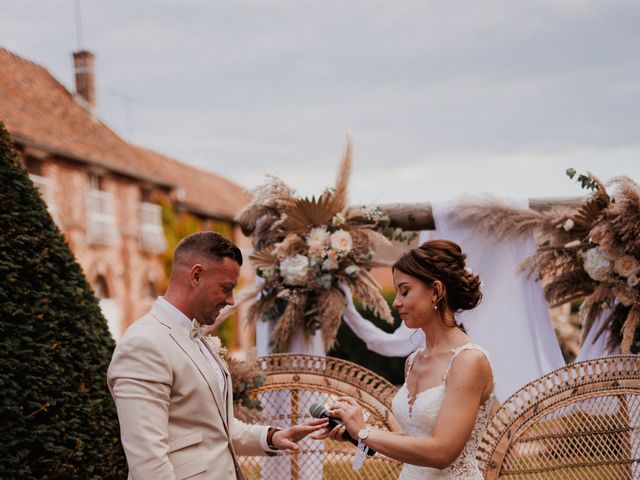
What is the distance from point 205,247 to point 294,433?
95 cm

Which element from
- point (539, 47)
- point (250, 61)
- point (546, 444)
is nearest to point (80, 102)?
point (250, 61)

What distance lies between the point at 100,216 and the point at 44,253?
17970 millimetres

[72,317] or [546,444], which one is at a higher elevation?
[72,317]

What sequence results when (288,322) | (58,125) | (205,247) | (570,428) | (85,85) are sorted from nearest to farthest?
(205,247) → (570,428) → (288,322) → (58,125) → (85,85)

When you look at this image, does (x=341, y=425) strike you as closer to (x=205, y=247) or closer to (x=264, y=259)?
(x=205, y=247)

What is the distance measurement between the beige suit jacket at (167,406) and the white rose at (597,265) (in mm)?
2849

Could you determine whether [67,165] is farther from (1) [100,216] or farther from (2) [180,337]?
(2) [180,337]

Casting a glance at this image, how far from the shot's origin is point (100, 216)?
69.6 ft

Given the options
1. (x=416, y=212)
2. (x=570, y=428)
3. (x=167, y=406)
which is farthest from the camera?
(x=416, y=212)

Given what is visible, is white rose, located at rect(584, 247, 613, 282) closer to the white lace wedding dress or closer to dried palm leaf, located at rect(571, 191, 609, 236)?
dried palm leaf, located at rect(571, 191, 609, 236)

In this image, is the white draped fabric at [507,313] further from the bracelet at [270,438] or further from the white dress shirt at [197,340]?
the white dress shirt at [197,340]

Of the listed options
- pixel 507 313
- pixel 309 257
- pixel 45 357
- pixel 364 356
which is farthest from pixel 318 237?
pixel 364 356

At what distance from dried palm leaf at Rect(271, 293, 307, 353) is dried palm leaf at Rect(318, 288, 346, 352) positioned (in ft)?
Result: 0.45

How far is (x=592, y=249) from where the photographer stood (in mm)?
4914
